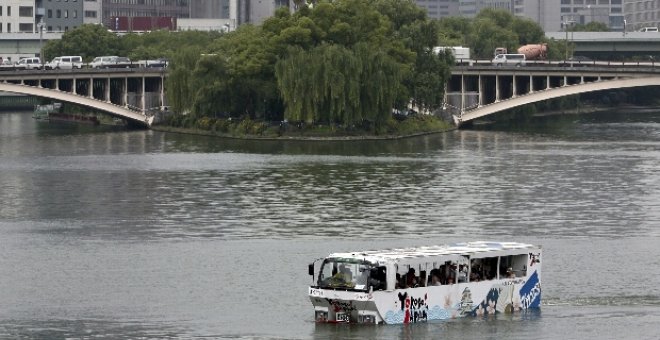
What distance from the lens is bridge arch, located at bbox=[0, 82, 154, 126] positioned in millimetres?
162500

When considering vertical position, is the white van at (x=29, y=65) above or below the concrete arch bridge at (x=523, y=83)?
above

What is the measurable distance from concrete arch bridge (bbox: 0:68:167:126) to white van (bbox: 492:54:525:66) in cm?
3246

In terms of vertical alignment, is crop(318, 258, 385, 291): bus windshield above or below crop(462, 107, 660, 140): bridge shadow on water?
below

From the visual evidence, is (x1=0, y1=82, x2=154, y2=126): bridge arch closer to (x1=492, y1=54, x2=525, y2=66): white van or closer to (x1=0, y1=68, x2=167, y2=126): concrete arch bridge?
(x1=0, y1=68, x2=167, y2=126): concrete arch bridge

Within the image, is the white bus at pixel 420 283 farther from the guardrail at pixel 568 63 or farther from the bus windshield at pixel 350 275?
the guardrail at pixel 568 63

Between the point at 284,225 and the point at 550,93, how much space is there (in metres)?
81.8

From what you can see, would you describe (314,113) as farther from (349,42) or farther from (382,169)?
(382,169)

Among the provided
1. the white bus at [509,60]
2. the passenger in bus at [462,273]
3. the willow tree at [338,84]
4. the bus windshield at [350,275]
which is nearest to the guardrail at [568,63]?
the white bus at [509,60]

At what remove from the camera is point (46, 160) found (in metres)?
125

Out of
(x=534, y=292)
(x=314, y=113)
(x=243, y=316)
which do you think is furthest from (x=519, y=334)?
(x=314, y=113)

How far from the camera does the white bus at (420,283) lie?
A: 5525cm

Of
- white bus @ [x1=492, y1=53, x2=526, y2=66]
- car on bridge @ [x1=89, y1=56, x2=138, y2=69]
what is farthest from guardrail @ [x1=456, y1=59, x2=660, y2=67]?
car on bridge @ [x1=89, y1=56, x2=138, y2=69]

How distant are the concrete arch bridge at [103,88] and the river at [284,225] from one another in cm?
1778

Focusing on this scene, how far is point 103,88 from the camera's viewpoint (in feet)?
562
